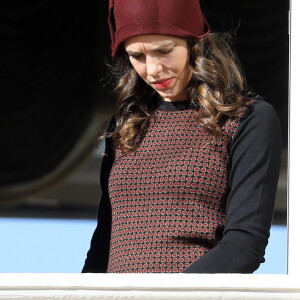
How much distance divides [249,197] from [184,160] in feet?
0.63

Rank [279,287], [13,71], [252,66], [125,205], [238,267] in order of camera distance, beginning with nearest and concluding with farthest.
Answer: [279,287] < [238,267] < [125,205] < [252,66] < [13,71]

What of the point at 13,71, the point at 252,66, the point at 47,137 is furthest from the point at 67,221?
the point at 252,66

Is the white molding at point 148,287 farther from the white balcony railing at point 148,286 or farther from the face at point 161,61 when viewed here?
the face at point 161,61

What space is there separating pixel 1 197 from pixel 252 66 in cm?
231

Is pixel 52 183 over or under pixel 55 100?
under

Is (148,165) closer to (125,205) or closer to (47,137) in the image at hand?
(125,205)

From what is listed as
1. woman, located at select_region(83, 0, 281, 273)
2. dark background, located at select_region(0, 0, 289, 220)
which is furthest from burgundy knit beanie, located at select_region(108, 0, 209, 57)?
dark background, located at select_region(0, 0, 289, 220)

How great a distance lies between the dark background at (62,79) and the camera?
630cm

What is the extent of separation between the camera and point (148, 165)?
7.97 ft

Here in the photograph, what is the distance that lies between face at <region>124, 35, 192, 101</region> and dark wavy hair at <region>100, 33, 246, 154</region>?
0.04 m

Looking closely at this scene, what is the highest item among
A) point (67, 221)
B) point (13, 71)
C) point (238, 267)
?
point (238, 267)

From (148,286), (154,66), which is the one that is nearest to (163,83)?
(154,66)

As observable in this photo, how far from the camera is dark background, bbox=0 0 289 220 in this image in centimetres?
630

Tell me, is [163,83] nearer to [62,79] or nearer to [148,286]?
[148,286]
